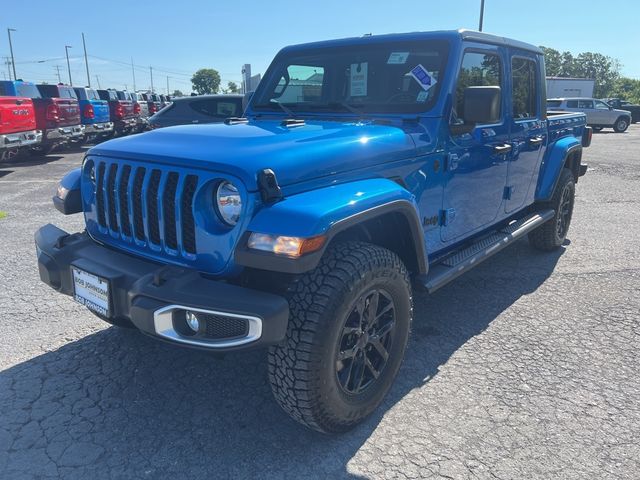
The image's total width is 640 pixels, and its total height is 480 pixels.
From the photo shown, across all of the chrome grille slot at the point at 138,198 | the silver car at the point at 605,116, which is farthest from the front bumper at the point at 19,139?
the silver car at the point at 605,116

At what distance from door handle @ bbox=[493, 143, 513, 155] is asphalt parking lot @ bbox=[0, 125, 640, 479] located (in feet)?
3.95

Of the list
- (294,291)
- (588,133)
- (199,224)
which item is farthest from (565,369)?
(588,133)

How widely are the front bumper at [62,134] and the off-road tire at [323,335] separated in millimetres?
12477

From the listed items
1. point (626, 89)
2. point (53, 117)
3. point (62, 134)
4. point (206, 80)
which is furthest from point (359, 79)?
point (206, 80)

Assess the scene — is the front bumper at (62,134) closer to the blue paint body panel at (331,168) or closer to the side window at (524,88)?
the blue paint body panel at (331,168)

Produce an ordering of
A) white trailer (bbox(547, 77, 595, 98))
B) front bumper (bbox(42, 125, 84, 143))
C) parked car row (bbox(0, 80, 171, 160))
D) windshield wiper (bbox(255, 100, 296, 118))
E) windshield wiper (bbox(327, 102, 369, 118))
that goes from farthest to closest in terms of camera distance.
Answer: white trailer (bbox(547, 77, 595, 98)) < front bumper (bbox(42, 125, 84, 143)) < parked car row (bbox(0, 80, 171, 160)) < windshield wiper (bbox(255, 100, 296, 118)) < windshield wiper (bbox(327, 102, 369, 118))

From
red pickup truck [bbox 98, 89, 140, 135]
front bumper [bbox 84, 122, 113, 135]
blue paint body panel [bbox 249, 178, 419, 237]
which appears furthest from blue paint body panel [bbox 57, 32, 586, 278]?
red pickup truck [bbox 98, 89, 140, 135]

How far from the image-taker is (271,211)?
2.22 metres

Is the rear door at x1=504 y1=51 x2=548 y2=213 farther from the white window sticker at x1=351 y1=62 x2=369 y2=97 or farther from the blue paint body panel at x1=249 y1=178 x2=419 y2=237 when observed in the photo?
the blue paint body panel at x1=249 y1=178 x2=419 y2=237

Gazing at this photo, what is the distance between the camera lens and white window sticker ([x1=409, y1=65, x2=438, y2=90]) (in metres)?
3.38

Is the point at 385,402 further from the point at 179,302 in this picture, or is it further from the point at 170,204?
the point at 170,204

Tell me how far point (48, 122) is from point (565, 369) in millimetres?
12979

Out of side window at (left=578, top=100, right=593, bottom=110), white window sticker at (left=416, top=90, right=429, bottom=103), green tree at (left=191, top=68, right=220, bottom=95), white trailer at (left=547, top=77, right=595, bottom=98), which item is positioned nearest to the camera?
white window sticker at (left=416, top=90, right=429, bottom=103)

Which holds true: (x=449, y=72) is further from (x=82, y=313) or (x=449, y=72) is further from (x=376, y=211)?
(x=82, y=313)
